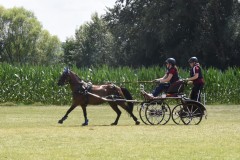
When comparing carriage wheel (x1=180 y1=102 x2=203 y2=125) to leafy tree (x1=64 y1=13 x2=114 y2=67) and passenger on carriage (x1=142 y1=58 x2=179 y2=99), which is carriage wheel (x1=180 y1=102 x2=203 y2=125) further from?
leafy tree (x1=64 y1=13 x2=114 y2=67)

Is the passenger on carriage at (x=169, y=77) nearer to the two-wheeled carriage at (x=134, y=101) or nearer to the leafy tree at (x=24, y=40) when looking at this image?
the two-wheeled carriage at (x=134, y=101)

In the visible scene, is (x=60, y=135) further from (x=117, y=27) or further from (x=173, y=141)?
(x=117, y=27)

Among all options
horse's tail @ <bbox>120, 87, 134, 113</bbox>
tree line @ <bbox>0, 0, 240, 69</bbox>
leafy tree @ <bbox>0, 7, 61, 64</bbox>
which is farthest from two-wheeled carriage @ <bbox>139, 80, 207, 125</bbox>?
leafy tree @ <bbox>0, 7, 61, 64</bbox>

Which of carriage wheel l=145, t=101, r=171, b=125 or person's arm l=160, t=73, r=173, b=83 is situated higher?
person's arm l=160, t=73, r=173, b=83

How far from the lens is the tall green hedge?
37062 mm

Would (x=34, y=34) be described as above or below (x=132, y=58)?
above

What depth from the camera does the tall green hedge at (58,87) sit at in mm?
37062

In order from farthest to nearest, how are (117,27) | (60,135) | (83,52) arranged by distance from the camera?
(83,52) < (117,27) < (60,135)

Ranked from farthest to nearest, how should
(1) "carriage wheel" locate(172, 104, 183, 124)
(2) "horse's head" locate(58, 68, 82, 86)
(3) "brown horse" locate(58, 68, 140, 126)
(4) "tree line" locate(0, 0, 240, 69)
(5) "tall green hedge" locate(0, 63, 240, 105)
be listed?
(4) "tree line" locate(0, 0, 240, 69), (5) "tall green hedge" locate(0, 63, 240, 105), (2) "horse's head" locate(58, 68, 82, 86), (3) "brown horse" locate(58, 68, 140, 126), (1) "carriage wheel" locate(172, 104, 183, 124)

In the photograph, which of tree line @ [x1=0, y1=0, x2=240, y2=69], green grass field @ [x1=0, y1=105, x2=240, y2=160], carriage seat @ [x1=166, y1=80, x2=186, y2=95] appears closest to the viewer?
green grass field @ [x1=0, y1=105, x2=240, y2=160]

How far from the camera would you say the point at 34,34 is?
4112 inches

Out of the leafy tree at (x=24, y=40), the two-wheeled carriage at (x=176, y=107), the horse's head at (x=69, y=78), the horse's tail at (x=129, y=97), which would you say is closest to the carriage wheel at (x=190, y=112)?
the two-wheeled carriage at (x=176, y=107)

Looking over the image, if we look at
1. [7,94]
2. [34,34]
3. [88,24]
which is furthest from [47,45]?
[7,94]

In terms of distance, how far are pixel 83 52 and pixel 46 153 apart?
8096 cm
